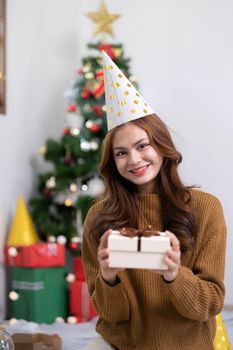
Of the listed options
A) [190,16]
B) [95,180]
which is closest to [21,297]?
[95,180]

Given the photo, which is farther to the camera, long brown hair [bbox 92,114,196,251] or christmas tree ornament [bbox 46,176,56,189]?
christmas tree ornament [bbox 46,176,56,189]

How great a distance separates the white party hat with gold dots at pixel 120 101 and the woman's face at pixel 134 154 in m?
0.03

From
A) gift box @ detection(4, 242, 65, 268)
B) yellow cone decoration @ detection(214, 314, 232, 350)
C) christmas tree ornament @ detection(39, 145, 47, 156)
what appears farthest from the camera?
christmas tree ornament @ detection(39, 145, 47, 156)

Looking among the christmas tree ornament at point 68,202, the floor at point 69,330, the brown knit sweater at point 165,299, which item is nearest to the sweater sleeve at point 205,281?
the brown knit sweater at point 165,299

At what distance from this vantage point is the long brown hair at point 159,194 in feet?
5.15

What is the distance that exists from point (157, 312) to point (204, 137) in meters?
2.38

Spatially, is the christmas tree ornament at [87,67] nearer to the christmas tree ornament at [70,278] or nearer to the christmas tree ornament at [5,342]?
the christmas tree ornament at [70,278]

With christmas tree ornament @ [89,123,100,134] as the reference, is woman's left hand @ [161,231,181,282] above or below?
below

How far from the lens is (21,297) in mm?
3295

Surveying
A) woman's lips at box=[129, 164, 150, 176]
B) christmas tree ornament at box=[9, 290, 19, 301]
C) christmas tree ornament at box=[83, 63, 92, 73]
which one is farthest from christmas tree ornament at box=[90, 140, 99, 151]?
woman's lips at box=[129, 164, 150, 176]

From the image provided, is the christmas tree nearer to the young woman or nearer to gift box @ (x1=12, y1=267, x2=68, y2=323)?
gift box @ (x1=12, y1=267, x2=68, y2=323)

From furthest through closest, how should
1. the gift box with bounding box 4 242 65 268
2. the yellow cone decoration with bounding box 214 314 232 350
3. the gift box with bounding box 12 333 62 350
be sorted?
the gift box with bounding box 4 242 65 268
the gift box with bounding box 12 333 62 350
the yellow cone decoration with bounding box 214 314 232 350

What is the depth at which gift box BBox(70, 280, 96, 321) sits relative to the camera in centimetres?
335

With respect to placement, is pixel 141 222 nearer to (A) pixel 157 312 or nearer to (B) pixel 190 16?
(A) pixel 157 312
